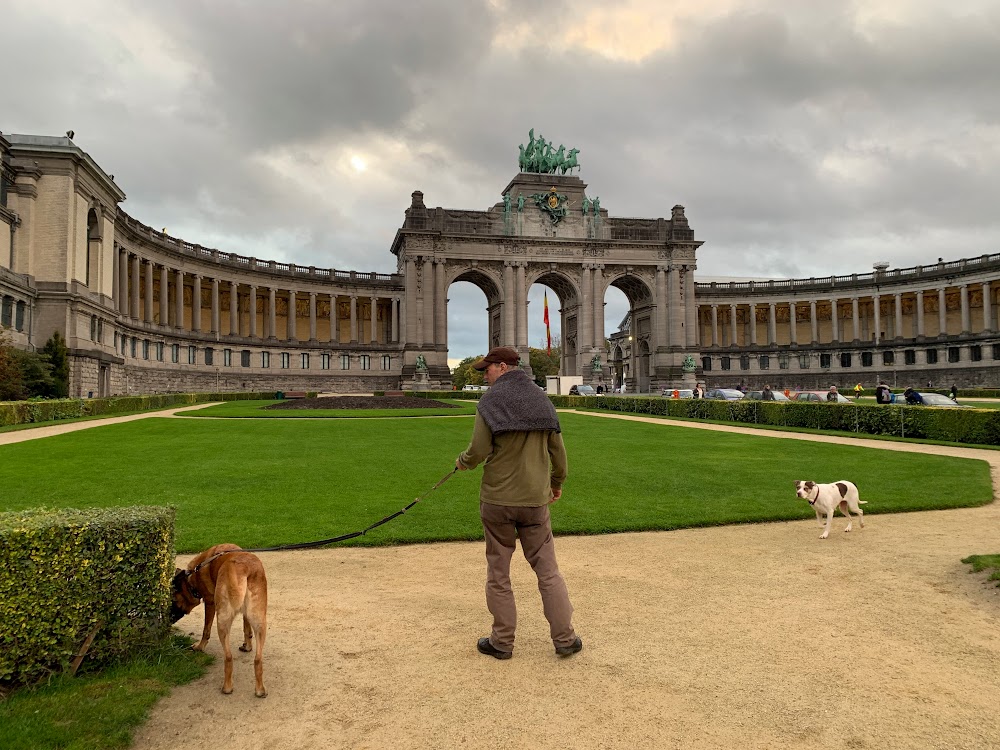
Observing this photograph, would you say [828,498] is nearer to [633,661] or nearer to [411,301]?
[633,661]

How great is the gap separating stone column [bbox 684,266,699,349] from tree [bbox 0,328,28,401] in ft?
230

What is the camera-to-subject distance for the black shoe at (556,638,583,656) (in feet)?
17.3

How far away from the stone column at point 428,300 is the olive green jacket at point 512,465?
71.6 m

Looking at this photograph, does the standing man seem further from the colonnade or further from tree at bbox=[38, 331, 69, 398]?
the colonnade

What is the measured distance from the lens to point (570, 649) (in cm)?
528

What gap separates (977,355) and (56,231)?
95262mm

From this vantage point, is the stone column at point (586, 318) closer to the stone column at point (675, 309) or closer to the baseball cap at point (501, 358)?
the stone column at point (675, 309)

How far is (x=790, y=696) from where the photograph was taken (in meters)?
4.54

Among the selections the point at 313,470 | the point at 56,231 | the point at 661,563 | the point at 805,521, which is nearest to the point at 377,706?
the point at 661,563

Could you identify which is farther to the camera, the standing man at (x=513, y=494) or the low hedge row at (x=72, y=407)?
the low hedge row at (x=72, y=407)

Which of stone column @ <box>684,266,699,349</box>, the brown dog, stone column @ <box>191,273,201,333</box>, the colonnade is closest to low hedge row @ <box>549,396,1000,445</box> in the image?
the brown dog

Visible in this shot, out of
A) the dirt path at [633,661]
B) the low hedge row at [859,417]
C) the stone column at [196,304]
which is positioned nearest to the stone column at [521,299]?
the stone column at [196,304]

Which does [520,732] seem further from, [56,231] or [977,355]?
[977,355]

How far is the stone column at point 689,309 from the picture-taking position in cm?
8225
